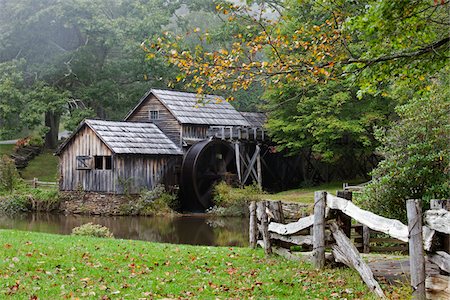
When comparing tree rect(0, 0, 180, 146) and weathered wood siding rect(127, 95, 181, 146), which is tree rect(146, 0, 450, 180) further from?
tree rect(0, 0, 180, 146)

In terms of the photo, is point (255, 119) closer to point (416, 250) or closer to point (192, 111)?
point (192, 111)

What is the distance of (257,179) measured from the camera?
3488 centimetres

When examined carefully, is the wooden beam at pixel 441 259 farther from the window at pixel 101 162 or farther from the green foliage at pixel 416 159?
the window at pixel 101 162

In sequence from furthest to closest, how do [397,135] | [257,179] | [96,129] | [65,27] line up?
[65,27], [257,179], [96,129], [397,135]

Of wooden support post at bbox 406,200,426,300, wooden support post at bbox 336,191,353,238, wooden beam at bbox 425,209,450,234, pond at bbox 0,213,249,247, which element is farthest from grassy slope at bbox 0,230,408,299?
pond at bbox 0,213,249,247

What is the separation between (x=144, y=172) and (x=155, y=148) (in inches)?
56.2

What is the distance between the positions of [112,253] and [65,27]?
35.6 meters

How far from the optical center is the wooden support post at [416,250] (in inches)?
256

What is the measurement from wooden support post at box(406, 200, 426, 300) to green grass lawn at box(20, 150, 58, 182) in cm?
3571

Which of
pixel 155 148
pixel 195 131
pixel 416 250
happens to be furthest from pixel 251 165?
pixel 416 250

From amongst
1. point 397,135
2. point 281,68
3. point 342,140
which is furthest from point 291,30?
point 281,68

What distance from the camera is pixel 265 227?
1154 cm

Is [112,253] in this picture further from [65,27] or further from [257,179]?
[65,27]

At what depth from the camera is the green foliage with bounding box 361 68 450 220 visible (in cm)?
1455
